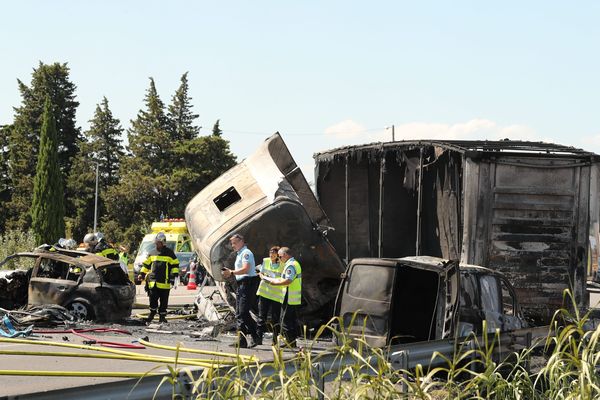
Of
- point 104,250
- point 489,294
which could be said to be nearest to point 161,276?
point 104,250

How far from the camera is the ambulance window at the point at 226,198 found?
13.8 m

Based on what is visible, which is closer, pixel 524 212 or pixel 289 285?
pixel 289 285

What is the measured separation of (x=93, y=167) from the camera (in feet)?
197

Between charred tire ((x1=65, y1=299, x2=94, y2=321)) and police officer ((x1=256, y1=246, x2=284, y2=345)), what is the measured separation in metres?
3.74

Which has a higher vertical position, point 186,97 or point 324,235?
point 186,97

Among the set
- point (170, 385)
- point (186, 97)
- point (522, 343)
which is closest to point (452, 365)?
point (170, 385)

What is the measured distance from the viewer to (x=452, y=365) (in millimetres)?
4820

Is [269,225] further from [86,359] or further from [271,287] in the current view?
[86,359]

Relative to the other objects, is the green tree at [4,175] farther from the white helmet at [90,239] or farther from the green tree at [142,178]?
the white helmet at [90,239]

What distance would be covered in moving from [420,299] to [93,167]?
51.3 meters

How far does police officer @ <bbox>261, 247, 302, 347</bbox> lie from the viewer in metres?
12.1

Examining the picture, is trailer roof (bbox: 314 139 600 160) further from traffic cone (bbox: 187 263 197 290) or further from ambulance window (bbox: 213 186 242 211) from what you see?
traffic cone (bbox: 187 263 197 290)

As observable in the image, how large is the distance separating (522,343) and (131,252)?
50.3 m

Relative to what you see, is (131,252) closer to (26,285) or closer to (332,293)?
(26,285)
